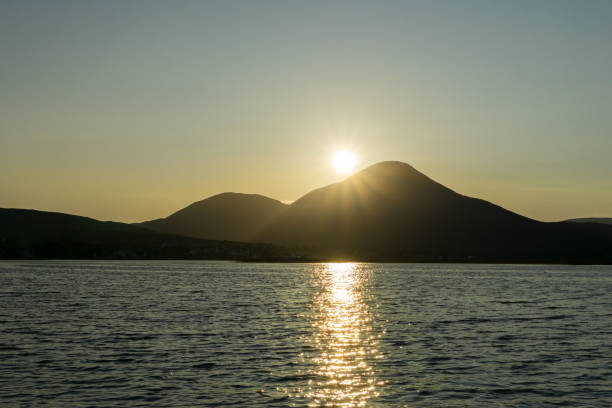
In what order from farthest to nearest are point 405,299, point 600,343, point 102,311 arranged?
point 405,299 < point 102,311 < point 600,343

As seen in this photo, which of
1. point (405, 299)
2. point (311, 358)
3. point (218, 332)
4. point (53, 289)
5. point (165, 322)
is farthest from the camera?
point (53, 289)

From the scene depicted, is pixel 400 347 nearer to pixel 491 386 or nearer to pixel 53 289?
pixel 491 386

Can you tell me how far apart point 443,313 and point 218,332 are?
3224cm

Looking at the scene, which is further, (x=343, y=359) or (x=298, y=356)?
(x=298, y=356)

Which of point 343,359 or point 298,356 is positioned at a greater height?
point 298,356

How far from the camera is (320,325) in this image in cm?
6022

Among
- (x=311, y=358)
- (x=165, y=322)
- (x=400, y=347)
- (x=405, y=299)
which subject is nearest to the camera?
(x=311, y=358)

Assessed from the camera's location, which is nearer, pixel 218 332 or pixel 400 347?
pixel 400 347

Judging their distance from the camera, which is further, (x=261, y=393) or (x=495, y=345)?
(x=495, y=345)

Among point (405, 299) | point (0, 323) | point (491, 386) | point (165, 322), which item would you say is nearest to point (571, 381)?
point (491, 386)

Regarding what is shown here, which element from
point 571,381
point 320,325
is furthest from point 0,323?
point 571,381

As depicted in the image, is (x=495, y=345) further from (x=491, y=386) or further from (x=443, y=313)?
(x=443, y=313)

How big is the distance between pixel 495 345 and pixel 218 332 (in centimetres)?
2336

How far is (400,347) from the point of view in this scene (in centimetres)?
4622
